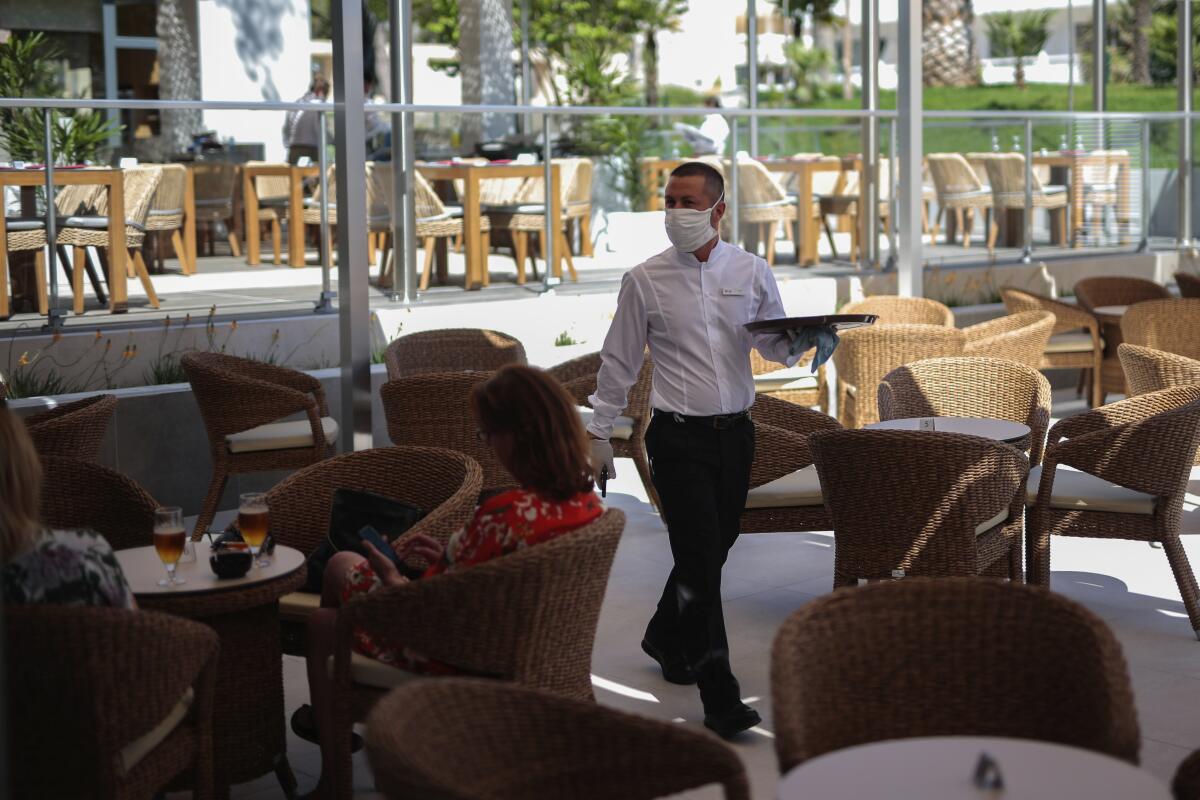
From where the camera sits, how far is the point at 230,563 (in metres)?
3.45

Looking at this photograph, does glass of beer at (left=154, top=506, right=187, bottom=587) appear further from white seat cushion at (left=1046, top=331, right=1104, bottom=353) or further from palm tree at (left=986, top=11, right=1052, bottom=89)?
palm tree at (left=986, top=11, right=1052, bottom=89)

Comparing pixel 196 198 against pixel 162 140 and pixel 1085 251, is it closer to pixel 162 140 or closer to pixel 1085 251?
pixel 162 140

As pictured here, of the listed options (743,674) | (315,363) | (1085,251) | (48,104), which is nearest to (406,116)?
(315,363)

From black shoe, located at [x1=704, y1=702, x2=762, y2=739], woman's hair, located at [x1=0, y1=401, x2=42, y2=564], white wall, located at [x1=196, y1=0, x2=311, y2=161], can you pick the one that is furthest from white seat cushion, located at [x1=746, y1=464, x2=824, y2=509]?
white wall, located at [x1=196, y1=0, x2=311, y2=161]

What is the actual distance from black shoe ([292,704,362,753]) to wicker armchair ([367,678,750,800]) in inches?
61.1

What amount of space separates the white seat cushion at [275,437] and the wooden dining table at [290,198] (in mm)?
1529

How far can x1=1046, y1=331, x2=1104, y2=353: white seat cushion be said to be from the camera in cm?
→ 910

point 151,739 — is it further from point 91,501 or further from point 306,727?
point 91,501

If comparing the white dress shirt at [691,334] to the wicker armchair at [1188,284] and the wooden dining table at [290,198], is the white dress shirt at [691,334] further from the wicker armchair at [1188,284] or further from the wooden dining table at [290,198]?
the wicker armchair at [1188,284]

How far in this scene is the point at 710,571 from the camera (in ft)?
13.8

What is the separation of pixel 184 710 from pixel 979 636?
1568 mm

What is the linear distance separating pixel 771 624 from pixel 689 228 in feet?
5.63

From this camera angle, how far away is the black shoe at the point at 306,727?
3.87m

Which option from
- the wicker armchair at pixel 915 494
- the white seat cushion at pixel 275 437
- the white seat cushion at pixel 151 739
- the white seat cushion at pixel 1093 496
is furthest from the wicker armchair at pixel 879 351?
the white seat cushion at pixel 151 739
